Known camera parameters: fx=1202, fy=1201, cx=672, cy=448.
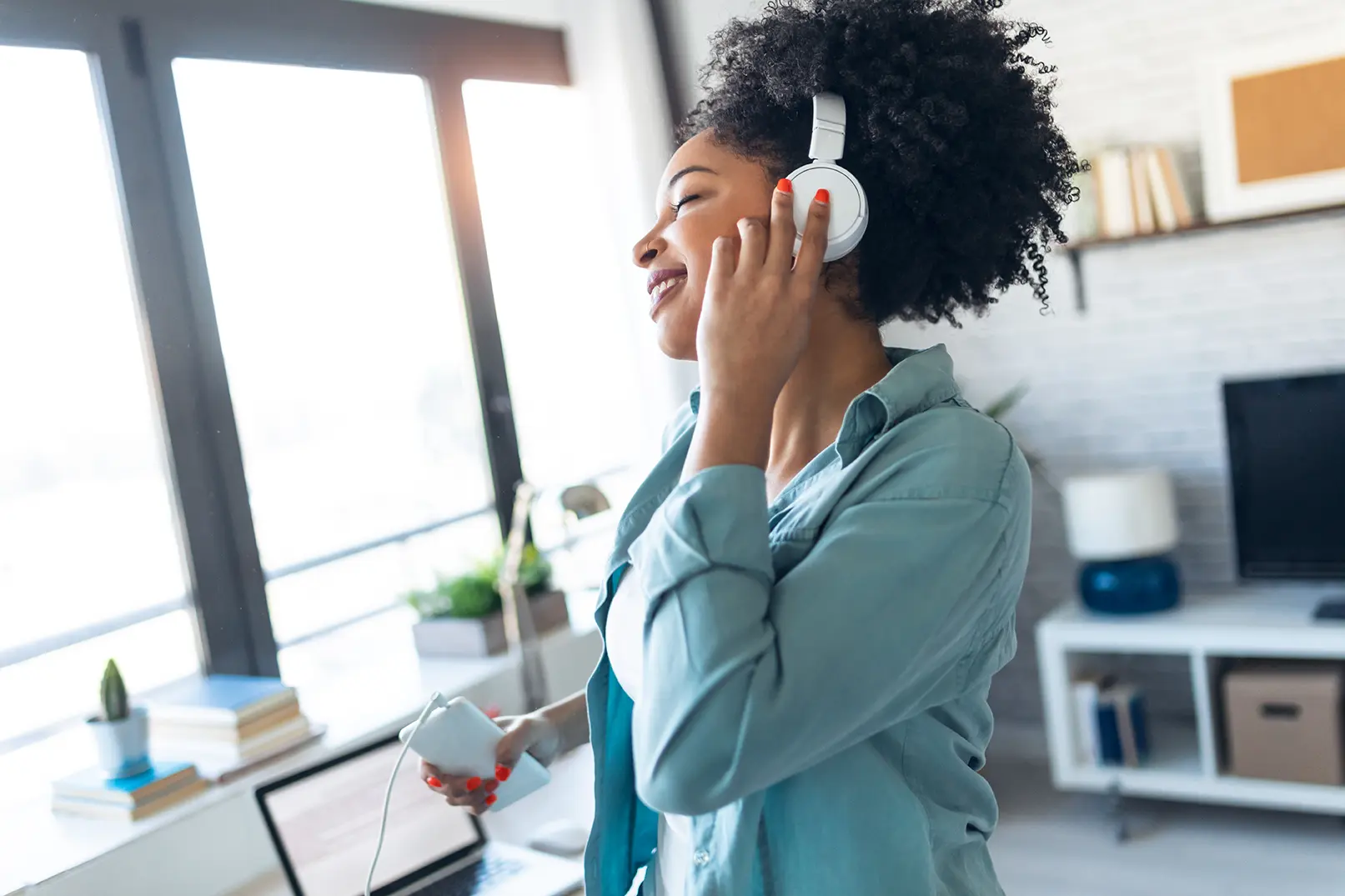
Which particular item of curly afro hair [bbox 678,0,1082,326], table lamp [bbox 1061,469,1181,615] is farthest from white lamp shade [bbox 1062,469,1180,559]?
curly afro hair [bbox 678,0,1082,326]

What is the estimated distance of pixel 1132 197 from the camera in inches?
123

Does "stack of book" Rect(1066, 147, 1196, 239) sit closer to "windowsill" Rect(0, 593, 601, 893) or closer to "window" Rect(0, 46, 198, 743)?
"windowsill" Rect(0, 593, 601, 893)

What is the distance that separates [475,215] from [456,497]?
0.76 m

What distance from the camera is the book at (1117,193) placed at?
3.12 metres

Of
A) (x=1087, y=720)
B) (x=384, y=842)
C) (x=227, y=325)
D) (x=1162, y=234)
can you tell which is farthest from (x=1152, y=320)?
(x=384, y=842)

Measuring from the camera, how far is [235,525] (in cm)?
246

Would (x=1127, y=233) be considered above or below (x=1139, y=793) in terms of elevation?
above

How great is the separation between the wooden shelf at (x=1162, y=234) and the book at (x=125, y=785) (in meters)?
2.21

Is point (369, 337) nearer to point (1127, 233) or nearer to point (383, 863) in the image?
point (383, 863)

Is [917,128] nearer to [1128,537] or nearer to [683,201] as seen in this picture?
[683,201]

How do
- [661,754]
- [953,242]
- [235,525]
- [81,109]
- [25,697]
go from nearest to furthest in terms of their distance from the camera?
[661,754] → [953,242] → [81,109] → [235,525] → [25,697]

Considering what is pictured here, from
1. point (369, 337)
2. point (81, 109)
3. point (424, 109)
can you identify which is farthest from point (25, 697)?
point (424, 109)

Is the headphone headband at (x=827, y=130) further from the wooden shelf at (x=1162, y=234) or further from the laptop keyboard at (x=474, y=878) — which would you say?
the wooden shelf at (x=1162, y=234)

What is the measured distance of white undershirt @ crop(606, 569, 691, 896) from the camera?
1007 millimetres
